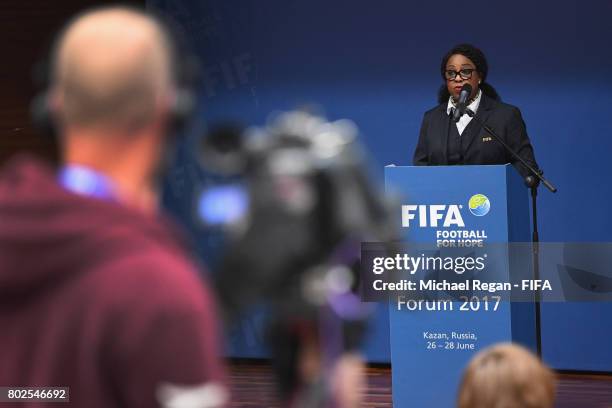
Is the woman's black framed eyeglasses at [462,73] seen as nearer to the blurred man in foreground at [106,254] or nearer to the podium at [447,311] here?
the podium at [447,311]

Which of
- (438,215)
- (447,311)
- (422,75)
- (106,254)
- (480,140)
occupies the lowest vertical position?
(106,254)

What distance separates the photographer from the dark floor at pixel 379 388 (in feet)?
19.6

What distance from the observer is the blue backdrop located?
690 centimetres

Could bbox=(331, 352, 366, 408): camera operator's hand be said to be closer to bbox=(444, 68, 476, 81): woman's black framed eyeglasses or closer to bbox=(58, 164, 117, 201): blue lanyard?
bbox=(58, 164, 117, 201): blue lanyard

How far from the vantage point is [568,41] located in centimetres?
690

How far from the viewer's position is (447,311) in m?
4.93

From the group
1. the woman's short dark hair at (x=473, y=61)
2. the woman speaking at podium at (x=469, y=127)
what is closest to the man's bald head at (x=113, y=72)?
the woman speaking at podium at (x=469, y=127)

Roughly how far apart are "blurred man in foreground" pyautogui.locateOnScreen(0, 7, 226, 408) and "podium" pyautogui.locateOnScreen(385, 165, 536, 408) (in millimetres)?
3760

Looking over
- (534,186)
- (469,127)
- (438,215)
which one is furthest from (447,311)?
(469,127)

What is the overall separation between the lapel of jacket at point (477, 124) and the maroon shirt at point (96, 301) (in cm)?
460

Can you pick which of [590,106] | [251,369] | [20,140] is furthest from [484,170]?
[20,140]

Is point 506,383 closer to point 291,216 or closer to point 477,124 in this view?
point 291,216

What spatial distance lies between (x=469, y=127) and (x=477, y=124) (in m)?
0.04

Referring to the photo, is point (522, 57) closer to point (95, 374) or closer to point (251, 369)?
point (251, 369)
